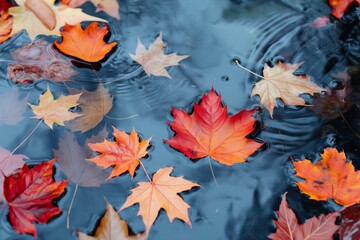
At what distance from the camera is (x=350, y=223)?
142 centimetres

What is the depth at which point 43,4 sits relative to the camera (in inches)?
73.1

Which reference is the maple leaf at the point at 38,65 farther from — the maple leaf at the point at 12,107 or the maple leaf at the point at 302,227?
the maple leaf at the point at 302,227

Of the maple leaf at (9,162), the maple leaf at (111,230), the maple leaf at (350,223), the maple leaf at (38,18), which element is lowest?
the maple leaf at (111,230)

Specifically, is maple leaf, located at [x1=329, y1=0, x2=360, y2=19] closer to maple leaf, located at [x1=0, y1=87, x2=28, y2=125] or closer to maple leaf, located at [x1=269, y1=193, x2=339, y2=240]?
maple leaf, located at [x1=269, y1=193, x2=339, y2=240]

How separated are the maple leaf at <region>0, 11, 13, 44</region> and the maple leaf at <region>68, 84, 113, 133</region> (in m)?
0.44

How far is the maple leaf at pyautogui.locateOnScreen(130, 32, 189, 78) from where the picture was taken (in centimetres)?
179

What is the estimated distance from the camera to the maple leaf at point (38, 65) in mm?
1756

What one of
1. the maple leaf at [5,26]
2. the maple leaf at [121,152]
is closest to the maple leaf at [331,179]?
the maple leaf at [121,152]

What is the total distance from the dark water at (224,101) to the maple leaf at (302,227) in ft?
0.10

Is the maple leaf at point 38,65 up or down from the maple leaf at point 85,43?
down

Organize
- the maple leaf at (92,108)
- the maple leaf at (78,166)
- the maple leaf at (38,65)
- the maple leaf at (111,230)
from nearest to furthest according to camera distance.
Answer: the maple leaf at (111,230) < the maple leaf at (78,166) < the maple leaf at (92,108) < the maple leaf at (38,65)

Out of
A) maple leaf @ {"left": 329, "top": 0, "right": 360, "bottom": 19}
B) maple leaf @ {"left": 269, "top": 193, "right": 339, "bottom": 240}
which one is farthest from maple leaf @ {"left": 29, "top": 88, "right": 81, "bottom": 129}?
maple leaf @ {"left": 329, "top": 0, "right": 360, "bottom": 19}

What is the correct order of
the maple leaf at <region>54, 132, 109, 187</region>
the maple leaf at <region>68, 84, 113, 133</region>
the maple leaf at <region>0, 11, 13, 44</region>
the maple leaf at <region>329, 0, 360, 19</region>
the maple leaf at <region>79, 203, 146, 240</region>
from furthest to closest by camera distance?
the maple leaf at <region>329, 0, 360, 19</region>, the maple leaf at <region>0, 11, 13, 44</region>, the maple leaf at <region>68, 84, 113, 133</region>, the maple leaf at <region>54, 132, 109, 187</region>, the maple leaf at <region>79, 203, 146, 240</region>

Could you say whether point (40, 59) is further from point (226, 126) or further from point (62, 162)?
point (226, 126)
